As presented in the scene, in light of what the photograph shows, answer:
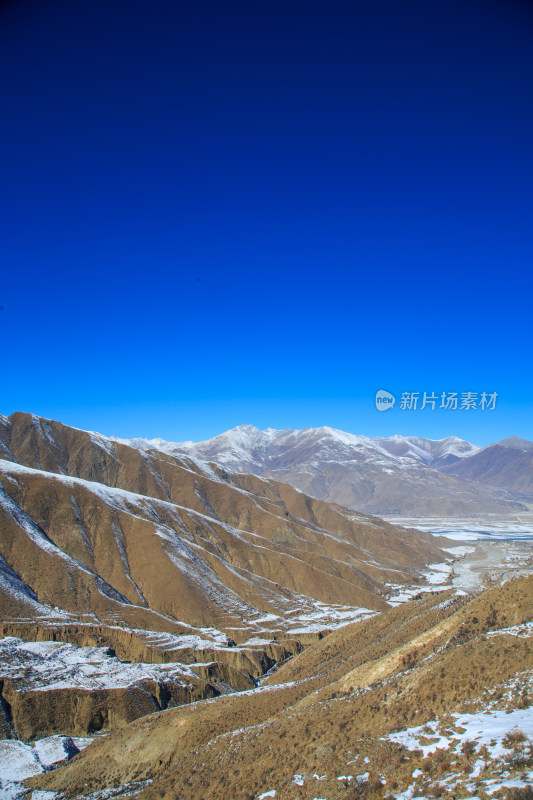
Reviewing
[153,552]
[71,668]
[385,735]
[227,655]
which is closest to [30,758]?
[71,668]

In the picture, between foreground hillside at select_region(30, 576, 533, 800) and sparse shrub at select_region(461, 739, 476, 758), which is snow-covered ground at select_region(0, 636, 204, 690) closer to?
foreground hillside at select_region(30, 576, 533, 800)

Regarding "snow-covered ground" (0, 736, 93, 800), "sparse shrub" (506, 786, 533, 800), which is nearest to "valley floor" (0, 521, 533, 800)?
"sparse shrub" (506, 786, 533, 800)

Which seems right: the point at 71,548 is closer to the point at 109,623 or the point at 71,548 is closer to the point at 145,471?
the point at 109,623

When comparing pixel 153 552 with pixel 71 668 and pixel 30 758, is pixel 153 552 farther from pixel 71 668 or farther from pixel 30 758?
pixel 30 758

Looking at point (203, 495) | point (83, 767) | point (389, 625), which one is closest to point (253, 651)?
point (389, 625)

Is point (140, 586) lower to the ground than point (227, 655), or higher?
higher

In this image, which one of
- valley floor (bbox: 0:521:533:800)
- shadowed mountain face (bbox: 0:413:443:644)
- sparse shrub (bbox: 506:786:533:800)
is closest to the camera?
sparse shrub (bbox: 506:786:533:800)
